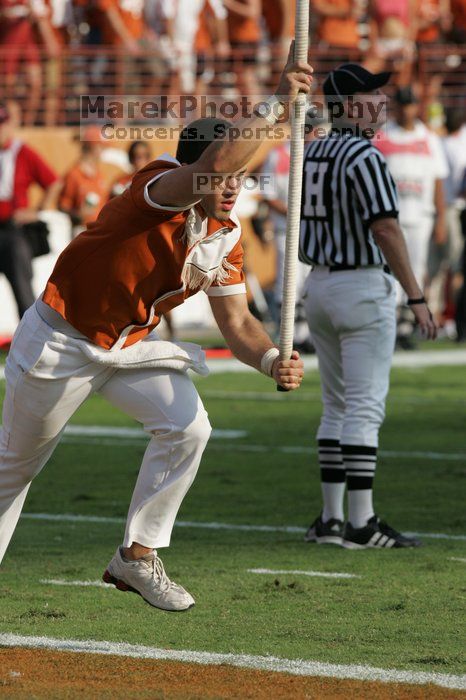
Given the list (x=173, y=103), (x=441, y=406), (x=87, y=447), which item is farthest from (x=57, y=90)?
(x=87, y=447)

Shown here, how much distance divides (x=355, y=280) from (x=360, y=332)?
0.27 metres

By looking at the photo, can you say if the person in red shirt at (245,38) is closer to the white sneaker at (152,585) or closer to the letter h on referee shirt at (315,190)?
the letter h on referee shirt at (315,190)

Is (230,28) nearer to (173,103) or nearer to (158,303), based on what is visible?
(173,103)

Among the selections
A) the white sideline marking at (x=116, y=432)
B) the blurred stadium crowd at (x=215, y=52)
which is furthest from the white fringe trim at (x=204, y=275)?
the blurred stadium crowd at (x=215, y=52)

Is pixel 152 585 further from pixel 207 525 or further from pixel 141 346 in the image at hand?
pixel 207 525

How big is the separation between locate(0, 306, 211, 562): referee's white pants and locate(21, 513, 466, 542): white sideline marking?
93.8 inches

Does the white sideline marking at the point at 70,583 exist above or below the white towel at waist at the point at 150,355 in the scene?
below

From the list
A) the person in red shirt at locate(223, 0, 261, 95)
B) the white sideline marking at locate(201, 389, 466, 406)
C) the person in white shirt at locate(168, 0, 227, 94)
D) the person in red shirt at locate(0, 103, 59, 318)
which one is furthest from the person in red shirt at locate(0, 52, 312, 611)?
the person in white shirt at locate(168, 0, 227, 94)

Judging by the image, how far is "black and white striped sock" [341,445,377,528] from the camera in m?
7.67

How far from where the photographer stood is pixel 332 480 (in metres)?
7.93

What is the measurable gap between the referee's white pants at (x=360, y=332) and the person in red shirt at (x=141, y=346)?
78.2 inches

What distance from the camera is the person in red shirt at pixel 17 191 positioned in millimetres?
15805

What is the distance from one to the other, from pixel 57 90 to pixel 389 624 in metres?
17.0

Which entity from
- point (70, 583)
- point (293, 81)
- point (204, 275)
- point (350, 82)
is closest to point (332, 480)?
point (70, 583)
